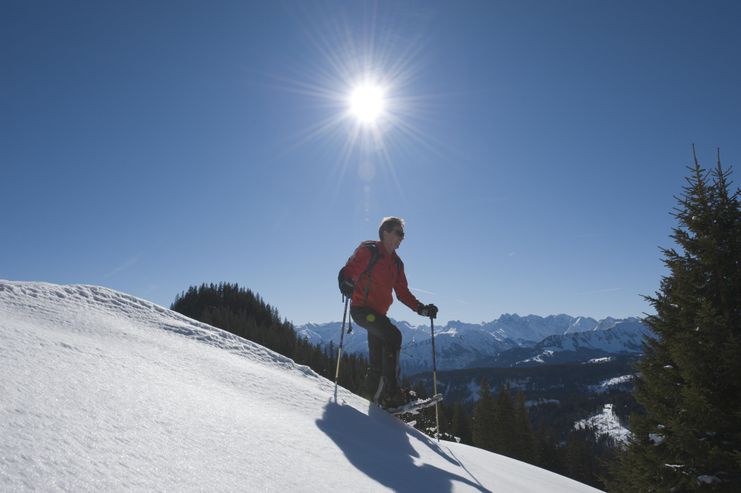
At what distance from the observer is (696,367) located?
7945 millimetres

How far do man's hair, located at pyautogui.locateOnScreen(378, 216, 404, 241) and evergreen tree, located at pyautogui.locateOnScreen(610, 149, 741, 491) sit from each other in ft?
20.1

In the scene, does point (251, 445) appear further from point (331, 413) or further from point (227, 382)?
point (331, 413)

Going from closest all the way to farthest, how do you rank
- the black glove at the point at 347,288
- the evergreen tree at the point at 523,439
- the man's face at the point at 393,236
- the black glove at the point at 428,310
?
the black glove at the point at 347,288 < the man's face at the point at 393,236 < the black glove at the point at 428,310 < the evergreen tree at the point at 523,439

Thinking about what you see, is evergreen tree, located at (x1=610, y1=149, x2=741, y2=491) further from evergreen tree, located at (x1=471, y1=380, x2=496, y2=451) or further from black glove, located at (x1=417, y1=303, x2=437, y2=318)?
evergreen tree, located at (x1=471, y1=380, x2=496, y2=451)

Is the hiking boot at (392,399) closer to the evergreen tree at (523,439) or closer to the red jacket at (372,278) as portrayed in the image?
the red jacket at (372,278)

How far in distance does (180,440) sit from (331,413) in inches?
94.1

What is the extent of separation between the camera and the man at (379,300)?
6637mm

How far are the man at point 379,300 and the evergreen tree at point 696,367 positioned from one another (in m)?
5.65

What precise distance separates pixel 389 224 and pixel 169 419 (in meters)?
5.02

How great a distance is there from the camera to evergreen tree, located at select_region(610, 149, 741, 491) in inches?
290

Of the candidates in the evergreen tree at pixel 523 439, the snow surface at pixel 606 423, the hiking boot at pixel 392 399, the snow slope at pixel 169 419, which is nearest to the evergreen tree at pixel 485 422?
the evergreen tree at pixel 523 439

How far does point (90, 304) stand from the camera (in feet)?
16.7

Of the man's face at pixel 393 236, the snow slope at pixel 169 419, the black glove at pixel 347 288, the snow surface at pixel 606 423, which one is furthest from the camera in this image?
the snow surface at pixel 606 423

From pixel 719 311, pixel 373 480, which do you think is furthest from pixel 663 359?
pixel 373 480
